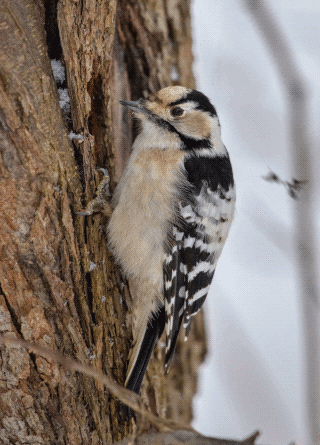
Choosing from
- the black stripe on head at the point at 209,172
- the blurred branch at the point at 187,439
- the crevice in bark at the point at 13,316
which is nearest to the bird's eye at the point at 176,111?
the black stripe on head at the point at 209,172

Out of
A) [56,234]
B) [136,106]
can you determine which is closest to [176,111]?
[136,106]

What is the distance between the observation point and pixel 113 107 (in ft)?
12.0

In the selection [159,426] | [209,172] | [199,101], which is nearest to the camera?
[159,426]

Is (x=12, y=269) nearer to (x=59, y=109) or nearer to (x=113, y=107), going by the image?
(x=59, y=109)

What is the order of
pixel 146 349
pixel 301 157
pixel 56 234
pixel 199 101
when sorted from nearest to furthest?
pixel 301 157 → pixel 56 234 → pixel 146 349 → pixel 199 101

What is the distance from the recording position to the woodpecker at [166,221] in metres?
3.11

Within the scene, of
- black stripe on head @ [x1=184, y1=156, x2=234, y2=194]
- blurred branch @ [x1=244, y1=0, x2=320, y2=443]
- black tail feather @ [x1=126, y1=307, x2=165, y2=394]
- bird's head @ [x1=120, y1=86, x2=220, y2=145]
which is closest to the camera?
blurred branch @ [x1=244, y1=0, x2=320, y2=443]

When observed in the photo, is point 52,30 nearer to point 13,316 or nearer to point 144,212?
point 144,212

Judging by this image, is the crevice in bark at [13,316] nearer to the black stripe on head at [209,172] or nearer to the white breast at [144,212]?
the white breast at [144,212]

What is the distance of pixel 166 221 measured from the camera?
3141 mm

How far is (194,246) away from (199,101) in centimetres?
105

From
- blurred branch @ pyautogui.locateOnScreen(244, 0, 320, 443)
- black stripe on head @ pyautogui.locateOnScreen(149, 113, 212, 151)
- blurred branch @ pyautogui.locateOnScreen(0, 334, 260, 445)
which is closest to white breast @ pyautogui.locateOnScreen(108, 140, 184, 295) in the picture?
black stripe on head @ pyautogui.locateOnScreen(149, 113, 212, 151)

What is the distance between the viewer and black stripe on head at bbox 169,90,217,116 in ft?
11.1

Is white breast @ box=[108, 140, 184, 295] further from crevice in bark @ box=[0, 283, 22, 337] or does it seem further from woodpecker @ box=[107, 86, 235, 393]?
crevice in bark @ box=[0, 283, 22, 337]
